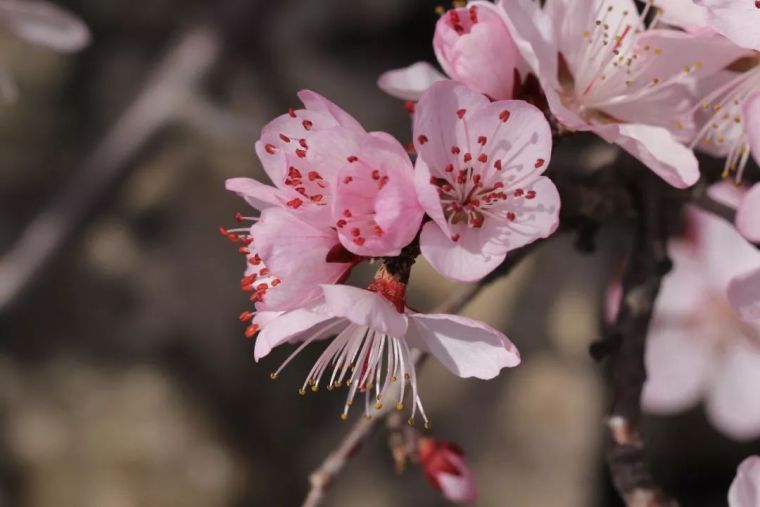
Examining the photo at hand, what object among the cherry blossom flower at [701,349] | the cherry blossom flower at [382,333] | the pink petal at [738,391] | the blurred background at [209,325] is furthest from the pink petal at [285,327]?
the blurred background at [209,325]

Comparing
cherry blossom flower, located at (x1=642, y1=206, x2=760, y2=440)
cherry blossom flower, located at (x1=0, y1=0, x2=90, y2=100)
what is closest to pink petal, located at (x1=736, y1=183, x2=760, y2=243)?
cherry blossom flower, located at (x1=0, y1=0, x2=90, y2=100)

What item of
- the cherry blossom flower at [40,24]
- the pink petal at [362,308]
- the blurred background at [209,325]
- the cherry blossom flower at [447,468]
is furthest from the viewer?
the blurred background at [209,325]

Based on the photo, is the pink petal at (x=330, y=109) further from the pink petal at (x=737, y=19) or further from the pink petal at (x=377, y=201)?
the pink petal at (x=737, y=19)

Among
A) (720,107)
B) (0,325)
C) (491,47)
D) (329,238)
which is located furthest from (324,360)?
(0,325)

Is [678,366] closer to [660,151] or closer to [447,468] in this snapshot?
[447,468]

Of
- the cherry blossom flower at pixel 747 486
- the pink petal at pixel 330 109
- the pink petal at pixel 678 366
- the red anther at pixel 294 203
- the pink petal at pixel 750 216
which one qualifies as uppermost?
the pink petal at pixel 330 109
